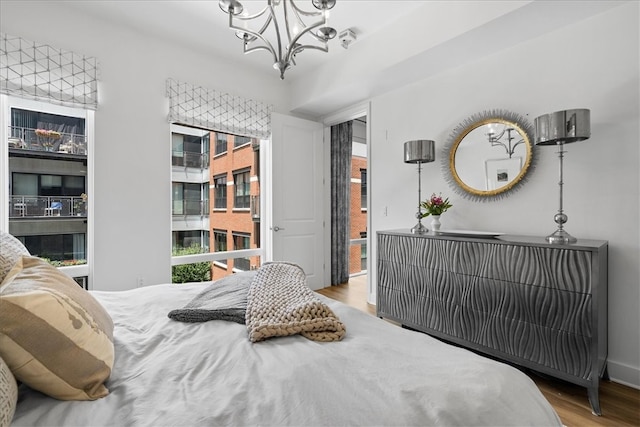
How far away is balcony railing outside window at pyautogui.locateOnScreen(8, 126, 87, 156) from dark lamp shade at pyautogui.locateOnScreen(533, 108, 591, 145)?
369 centimetres

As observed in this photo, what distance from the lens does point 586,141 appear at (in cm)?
223

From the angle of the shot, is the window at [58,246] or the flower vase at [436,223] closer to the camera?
the window at [58,246]

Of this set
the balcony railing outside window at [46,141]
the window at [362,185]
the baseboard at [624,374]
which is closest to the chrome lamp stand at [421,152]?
the baseboard at [624,374]

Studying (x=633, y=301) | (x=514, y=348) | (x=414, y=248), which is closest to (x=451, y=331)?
(x=514, y=348)

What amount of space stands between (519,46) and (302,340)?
2809mm

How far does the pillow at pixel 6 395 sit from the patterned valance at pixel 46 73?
268 cm

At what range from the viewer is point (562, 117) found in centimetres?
202

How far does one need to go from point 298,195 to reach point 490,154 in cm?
229

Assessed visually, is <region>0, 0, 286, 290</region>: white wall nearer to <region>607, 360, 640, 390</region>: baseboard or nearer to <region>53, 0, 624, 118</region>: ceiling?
<region>53, 0, 624, 118</region>: ceiling

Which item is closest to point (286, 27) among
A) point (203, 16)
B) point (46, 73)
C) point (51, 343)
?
point (203, 16)

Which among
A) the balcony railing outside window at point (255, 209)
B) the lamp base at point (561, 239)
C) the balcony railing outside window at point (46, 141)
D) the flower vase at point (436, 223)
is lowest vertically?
the lamp base at point (561, 239)

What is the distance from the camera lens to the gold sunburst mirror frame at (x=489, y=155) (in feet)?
8.33

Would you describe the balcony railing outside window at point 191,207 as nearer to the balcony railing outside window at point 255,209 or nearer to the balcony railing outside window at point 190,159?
A: the balcony railing outside window at point 190,159

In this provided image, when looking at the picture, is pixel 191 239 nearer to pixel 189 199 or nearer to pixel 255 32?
pixel 189 199
